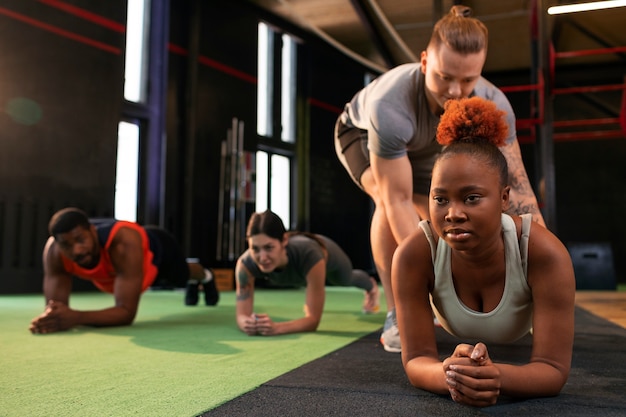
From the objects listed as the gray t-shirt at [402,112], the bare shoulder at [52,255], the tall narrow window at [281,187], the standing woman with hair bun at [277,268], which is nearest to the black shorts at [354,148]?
the gray t-shirt at [402,112]

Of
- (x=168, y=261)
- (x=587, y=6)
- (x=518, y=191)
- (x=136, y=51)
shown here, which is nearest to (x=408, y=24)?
(x=587, y=6)

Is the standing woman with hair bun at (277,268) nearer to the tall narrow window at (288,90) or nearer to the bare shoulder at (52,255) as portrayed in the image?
the bare shoulder at (52,255)

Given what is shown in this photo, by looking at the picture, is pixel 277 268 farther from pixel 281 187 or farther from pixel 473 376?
pixel 281 187

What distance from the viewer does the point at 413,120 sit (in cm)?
200

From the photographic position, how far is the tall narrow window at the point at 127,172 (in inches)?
240

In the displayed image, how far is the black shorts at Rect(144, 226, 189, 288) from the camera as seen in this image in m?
3.48

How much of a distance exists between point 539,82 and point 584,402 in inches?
161

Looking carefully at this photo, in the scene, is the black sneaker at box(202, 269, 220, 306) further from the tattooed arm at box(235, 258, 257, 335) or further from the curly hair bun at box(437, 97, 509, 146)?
the curly hair bun at box(437, 97, 509, 146)

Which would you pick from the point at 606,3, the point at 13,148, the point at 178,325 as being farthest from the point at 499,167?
the point at 13,148

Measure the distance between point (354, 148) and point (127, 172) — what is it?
4302mm

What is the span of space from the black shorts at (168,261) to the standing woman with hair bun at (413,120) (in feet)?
5.34

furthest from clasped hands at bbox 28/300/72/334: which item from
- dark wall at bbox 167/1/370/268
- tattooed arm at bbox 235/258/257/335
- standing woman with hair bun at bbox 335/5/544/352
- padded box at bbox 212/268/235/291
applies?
dark wall at bbox 167/1/370/268

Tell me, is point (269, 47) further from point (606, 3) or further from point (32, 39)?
point (606, 3)

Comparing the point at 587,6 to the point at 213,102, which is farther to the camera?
the point at 213,102
